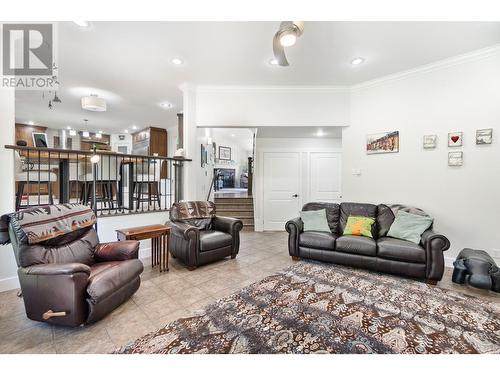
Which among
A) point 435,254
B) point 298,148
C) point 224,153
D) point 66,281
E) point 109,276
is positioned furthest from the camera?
point 224,153

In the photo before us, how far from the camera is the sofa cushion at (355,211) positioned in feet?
11.8

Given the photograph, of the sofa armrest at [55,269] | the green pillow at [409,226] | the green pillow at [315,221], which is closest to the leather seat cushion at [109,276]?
the sofa armrest at [55,269]

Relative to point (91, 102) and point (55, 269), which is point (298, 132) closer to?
point (91, 102)

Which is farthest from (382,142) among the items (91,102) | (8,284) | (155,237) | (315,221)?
(8,284)

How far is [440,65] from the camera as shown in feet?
11.1

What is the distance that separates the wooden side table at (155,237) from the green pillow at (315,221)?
2.15 m

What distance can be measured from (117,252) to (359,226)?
3241 mm

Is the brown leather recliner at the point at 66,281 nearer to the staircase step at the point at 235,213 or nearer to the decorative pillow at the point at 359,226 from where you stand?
the decorative pillow at the point at 359,226

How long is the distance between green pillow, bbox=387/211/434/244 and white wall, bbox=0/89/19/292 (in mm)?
4829

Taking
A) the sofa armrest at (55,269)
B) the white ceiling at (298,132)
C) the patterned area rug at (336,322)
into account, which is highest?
the white ceiling at (298,132)

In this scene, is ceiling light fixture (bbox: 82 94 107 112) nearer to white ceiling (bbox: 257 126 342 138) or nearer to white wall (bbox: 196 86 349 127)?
white wall (bbox: 196 86 349 127)

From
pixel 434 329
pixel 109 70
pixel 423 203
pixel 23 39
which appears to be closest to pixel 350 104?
pixel 423 203

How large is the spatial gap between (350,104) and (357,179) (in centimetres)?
145

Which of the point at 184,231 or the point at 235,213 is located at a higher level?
the point at 184,231
